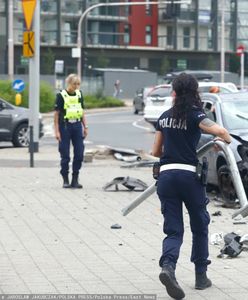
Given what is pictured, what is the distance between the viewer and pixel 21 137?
985 inches

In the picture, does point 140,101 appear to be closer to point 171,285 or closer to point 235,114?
point 235,114

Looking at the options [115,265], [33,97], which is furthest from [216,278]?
[33,97]

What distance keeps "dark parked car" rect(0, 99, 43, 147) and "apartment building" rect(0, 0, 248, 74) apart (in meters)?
44.6

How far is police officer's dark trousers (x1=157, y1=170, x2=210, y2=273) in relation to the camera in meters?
6.81

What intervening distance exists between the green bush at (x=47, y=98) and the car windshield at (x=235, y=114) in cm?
2342

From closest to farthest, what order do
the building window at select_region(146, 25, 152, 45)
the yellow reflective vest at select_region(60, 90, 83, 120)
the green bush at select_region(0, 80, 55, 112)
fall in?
1. the yellow reflective vest at select_region(60, 90, 83, 120)
2. the green bush at select_region(0, 80, 55, 112)
3. the building window at select_region(146, 25, 152, 45)

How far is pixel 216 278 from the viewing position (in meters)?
7.55

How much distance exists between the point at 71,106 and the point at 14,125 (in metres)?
11.7

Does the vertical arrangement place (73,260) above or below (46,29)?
below

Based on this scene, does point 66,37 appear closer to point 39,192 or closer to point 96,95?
point 96,95

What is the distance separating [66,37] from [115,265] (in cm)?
6725

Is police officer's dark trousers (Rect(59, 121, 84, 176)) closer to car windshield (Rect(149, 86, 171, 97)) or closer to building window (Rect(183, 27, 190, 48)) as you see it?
car windshield (Rect(149, 86, 171, 97))

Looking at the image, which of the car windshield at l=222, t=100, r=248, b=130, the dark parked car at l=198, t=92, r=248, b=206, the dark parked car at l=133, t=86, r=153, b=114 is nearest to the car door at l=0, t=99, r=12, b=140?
the dark parked car at l=198, t=92, r=248, b=206

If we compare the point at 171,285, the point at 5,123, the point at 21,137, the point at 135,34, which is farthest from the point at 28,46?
the point at 135,34
